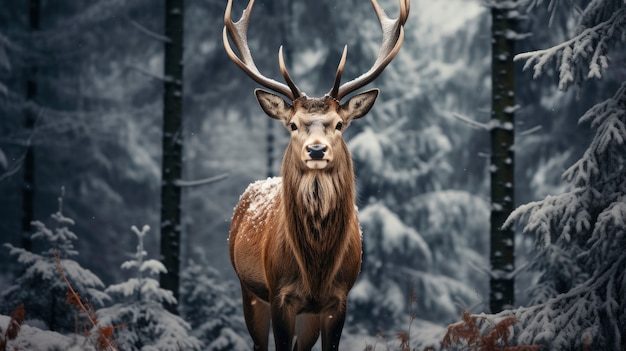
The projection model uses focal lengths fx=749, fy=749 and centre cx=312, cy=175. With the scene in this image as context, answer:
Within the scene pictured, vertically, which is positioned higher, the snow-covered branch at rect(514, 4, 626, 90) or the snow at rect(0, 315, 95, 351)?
the snow-covered branch at rect(514, 4, 626, 90)

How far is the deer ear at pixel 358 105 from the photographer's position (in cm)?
582

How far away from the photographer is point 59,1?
17953 mm

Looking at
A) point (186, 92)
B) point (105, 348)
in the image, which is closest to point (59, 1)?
point (186, 92)

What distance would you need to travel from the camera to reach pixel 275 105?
587 cm

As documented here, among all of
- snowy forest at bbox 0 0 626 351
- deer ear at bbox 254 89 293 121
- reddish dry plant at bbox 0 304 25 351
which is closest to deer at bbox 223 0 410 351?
deer ear at bbox 254 89 293 121

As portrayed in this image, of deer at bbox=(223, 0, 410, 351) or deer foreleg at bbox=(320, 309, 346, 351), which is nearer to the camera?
deer at bbox=(223, 0, 410, 351)

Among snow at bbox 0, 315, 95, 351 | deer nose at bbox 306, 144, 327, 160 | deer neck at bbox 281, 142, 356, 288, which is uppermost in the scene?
deer nose at bbox 306, 144, 327, 160

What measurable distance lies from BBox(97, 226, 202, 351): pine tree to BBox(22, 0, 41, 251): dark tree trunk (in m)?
3.55

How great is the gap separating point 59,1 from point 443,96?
948 cm

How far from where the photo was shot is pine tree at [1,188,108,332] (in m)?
8.34

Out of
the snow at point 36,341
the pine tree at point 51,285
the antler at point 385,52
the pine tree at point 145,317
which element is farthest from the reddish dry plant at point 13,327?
the pine tree at point 51,285

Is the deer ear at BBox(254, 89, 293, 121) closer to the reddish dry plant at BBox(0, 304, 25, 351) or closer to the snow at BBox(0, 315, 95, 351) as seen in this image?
the snow at BBox(0, 315, 95, 351)

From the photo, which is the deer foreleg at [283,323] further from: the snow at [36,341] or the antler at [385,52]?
the antler at [385,52]

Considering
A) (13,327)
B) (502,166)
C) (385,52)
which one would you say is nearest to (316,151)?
(385,52)
